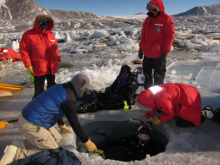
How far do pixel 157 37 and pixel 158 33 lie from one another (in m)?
0.07

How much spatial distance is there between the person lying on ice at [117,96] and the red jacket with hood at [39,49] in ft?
2.96

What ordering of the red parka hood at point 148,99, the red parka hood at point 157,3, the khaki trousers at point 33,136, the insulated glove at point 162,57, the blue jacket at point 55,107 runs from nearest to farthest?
the blue jacket at point 55,107 → the khaki trousers at point 33,136 → the red parka hood at point 148,99 → the red parka hood at point 157,3 → the insulated glove at point 162,57

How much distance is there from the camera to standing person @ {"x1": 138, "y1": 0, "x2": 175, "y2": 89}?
2.95m

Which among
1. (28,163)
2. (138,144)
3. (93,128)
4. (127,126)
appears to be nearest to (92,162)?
(28,163)

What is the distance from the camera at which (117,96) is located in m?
3.43

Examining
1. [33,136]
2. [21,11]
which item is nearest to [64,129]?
[33,136]

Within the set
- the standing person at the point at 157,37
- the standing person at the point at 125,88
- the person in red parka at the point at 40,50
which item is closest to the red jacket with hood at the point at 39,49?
the person in red parka at the point at 40,50

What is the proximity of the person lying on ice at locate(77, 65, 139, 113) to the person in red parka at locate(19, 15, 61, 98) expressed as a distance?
2.81 feet

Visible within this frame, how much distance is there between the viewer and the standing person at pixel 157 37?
295cm

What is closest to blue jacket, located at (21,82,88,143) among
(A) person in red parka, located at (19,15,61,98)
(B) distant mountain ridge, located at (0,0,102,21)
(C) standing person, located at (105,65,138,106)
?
(A) person in red parka, located at (19,15,61,98)

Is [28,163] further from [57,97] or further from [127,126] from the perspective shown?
[127,126]

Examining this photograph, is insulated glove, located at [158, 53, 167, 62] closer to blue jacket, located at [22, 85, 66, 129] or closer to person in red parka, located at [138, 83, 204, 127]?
person in red parka, located at [138, 83, 204, 127]

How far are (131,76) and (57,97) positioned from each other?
1986 millimetres

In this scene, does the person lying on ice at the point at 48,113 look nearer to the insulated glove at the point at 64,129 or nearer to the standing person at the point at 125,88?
the insulated glove at the point at 64,129
